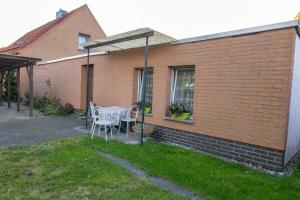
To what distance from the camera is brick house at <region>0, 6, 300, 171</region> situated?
4.89m

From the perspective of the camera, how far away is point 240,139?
→ 5492mm

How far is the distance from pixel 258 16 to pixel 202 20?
377 cm

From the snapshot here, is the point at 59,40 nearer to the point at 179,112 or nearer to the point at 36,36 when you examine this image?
the point at 36,36

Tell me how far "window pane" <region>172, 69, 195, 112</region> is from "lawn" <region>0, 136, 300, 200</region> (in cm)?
158

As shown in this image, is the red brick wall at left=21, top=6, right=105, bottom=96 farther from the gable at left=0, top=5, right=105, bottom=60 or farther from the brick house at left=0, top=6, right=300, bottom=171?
the brick house at left=0, top=6, right=300, bottom=171

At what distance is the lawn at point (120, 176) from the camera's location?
3682 mm

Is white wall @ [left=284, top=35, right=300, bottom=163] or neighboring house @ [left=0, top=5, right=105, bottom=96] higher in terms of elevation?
neighboring house @ [left=0, top=5, right=105, bottom=96]

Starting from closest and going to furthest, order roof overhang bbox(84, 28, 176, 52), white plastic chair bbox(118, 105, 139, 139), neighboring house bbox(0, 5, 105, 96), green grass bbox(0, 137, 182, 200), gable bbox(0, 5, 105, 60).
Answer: green grass bbox(0, 137, 182, 200) → roof overhang bbox(84, 28, 176, 52) → white plastic chair bbox(118, 105, 139, 139) → neighboring house bbox(0, 5, 105, 96) → gable bbox(0, 5, 105, 60)

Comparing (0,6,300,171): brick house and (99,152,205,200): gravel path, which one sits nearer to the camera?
(99,152,205,200): gravel path

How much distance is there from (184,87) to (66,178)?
164 inches

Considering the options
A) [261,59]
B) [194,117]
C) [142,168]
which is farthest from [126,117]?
[261,59]

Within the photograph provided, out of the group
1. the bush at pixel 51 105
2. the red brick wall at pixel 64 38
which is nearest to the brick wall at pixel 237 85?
the bush at pixel 51 105

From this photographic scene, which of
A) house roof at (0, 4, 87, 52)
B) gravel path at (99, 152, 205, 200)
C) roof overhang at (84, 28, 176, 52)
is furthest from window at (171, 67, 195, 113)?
house roof at (0, 4, 87, 52)

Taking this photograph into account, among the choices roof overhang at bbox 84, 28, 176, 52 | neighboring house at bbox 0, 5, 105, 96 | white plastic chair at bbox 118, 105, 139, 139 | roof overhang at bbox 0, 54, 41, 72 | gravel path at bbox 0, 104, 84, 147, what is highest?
neighboring house at bbox 0, 5, 105, 96
